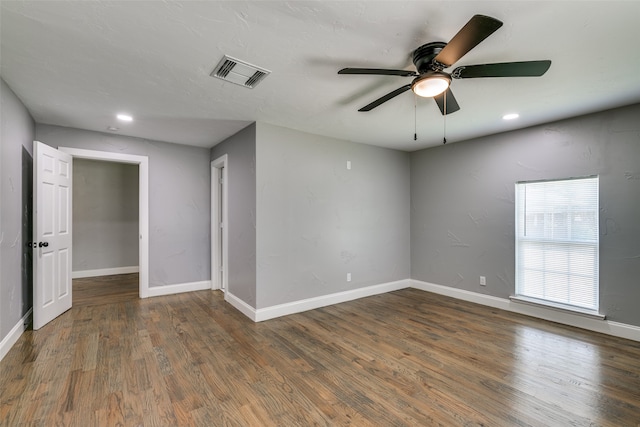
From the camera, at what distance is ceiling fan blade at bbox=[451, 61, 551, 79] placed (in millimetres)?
1740

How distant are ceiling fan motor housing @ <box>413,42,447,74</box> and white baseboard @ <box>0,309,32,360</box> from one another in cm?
409

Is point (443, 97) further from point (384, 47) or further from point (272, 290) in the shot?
point (272, 290)

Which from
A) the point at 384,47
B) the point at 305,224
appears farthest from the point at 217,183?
the point at 384,47

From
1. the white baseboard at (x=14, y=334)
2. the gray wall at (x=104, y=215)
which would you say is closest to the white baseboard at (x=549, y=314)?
the white baseboard at (x=14, y=334)

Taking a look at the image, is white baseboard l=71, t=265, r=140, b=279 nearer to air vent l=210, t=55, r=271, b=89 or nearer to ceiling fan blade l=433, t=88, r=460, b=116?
air vent l=210, t=55, r=271, b=89

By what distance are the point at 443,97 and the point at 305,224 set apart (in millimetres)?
2268

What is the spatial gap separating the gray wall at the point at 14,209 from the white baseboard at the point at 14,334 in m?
0.05

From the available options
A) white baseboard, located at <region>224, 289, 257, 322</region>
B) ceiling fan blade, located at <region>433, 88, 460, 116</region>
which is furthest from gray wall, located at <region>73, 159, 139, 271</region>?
ceiling fan blade, located at <region>433, 88, 460, 116</region>

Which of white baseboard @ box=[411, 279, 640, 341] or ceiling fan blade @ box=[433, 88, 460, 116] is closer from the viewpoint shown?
ceiling fan blade @ box=[433, 88, 460, 116]

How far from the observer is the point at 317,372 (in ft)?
7.89

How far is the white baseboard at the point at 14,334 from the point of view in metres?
2.54

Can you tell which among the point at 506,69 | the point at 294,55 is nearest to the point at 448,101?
the point at 506,69

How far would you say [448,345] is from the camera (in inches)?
114

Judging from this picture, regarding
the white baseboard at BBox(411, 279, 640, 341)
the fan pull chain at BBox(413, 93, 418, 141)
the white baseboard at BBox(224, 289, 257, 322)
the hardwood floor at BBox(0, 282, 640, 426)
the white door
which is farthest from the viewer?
the white baseboard at BBox(224, 289, 257, 322)
